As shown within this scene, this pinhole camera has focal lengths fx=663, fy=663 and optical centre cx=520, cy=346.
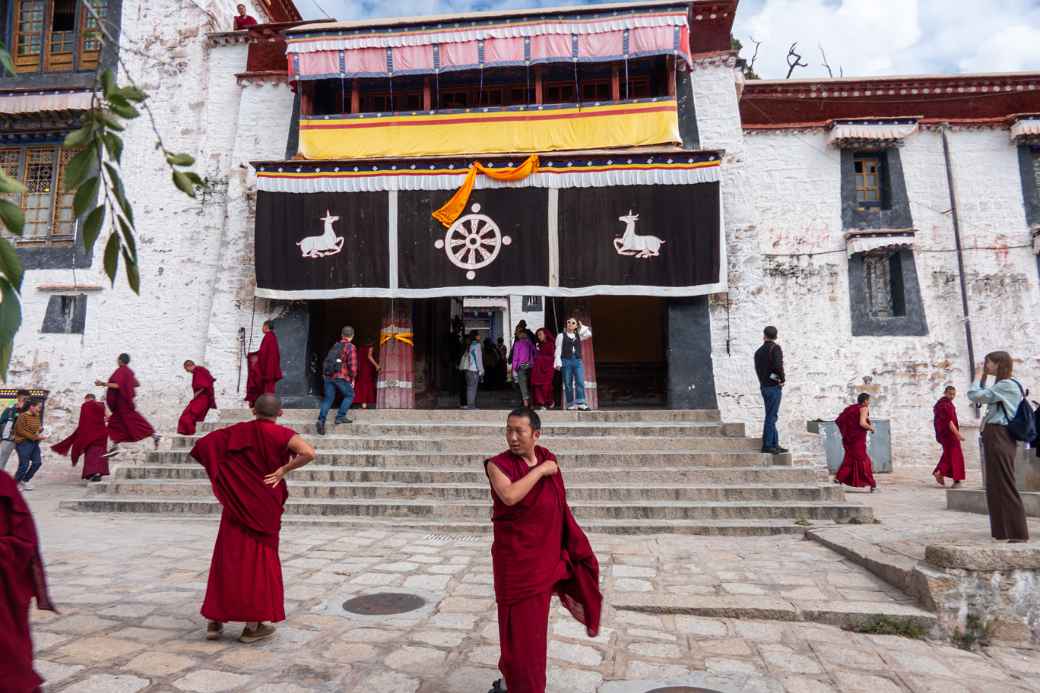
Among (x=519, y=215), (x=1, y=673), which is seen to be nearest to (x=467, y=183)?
(x=519, y=215)

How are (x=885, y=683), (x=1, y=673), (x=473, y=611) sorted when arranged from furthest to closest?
(x=473, y=611), (x=885, y=683), (x=1, y=673)

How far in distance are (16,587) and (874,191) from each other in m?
14.0

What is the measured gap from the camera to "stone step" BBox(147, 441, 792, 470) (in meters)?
8.49

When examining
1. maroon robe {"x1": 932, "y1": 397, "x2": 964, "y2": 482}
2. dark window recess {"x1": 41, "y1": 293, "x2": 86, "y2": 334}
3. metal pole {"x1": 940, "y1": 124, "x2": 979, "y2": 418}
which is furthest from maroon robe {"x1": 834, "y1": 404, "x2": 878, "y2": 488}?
dark window recess {"x1": 41, "y1": 293, "x2": 86, "y2": 334}

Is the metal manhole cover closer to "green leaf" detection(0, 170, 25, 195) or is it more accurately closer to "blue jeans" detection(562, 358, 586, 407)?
"green leaf" detection(0, 170, 25, 195)

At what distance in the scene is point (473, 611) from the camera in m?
4.41

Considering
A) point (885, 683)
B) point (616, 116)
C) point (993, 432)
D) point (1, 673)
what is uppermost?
point (616, 116)

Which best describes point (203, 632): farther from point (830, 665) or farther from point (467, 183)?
point (467, 183)

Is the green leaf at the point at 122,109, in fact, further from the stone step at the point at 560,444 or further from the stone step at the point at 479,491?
the stone step at the point at 560,444

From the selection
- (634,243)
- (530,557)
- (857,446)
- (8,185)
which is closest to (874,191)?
(634,243)

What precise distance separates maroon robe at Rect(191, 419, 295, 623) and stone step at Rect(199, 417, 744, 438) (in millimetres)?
5503

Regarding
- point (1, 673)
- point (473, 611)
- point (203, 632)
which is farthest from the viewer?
point (473, 611)

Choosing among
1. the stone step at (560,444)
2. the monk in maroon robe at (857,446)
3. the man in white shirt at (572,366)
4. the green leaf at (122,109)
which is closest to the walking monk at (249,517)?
the green leaf at (122,109)

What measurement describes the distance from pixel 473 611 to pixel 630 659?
118cm
